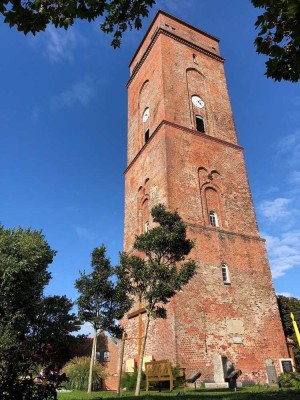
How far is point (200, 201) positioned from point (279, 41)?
1593 centimetres

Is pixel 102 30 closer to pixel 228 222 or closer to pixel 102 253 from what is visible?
pixel 102 253

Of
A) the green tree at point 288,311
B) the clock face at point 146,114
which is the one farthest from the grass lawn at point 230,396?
the clock face at point 146,114

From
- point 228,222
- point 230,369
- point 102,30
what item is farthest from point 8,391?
point 228,222

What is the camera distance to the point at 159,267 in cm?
1247

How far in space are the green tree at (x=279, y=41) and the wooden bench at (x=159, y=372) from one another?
1139cm

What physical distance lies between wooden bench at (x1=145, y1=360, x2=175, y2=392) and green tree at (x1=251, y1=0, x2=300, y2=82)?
11.4 meters

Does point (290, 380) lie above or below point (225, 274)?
below

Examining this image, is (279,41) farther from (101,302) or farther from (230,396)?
(101,302)

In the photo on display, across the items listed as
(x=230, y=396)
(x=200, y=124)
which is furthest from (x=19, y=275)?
(x=200, y=124)

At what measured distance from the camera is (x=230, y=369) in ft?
47.6

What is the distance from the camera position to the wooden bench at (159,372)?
12947 mm

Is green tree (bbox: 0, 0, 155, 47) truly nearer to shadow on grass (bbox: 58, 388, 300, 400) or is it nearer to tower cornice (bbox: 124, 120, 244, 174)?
shadow on grass (bbox: 58, 388, 300, 400)

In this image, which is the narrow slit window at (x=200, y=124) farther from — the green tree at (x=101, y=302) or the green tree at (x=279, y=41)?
the green tree at (x=279, y=41)

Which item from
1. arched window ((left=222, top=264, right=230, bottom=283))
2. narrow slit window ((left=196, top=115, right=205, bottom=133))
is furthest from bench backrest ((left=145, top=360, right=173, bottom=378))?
narrow slit window ((left=196, top=115, right=205, bottom=133))
